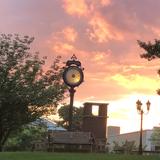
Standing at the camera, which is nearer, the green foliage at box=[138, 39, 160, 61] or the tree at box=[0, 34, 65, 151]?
the green foliage at box=[138, 39, 160, 61]

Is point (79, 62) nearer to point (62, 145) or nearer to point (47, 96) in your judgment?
point (62, 145)

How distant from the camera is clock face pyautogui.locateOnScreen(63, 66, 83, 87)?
38781 mm

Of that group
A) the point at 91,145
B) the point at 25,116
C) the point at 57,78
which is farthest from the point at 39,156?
the point at 57,78

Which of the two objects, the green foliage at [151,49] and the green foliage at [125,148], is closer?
the green foliage at [151,49]

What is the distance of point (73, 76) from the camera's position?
128 ft

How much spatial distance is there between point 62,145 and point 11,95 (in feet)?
55.2

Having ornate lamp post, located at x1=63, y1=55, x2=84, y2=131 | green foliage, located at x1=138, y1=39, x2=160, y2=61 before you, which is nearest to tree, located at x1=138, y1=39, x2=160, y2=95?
green foliage, located at x1=138, y1=39, x2=160, y2=61

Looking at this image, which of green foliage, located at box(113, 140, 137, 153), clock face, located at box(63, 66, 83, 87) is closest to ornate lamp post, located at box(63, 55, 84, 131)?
clock face, located at box(63, 66, 83, 87)

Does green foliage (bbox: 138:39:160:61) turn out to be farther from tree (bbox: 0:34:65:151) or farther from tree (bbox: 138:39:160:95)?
tree (bbox: 0:34:65:151)

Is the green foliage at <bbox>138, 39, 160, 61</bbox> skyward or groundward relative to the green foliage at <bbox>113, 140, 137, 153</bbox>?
skyward

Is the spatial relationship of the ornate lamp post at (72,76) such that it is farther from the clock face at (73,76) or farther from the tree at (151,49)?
the tree at (151,49)

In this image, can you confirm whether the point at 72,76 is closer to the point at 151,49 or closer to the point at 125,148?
the point at 151,49

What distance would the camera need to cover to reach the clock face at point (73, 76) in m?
38.8

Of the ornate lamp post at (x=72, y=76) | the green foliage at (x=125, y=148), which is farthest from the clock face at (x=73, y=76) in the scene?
the green foliage at (x=125, y=148)
